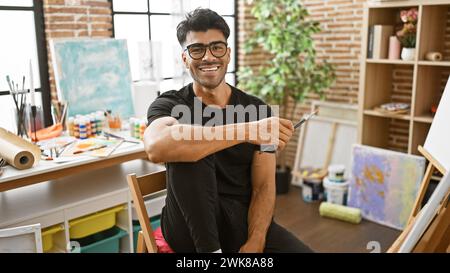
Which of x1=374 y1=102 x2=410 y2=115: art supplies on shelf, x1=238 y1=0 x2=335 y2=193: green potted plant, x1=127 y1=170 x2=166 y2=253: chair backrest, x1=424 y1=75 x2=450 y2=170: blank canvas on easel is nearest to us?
x1=127 y1=170 x2=166 y2=253: chair backrest

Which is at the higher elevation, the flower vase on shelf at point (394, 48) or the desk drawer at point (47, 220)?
the flower vase on shelf at point (394, 48)

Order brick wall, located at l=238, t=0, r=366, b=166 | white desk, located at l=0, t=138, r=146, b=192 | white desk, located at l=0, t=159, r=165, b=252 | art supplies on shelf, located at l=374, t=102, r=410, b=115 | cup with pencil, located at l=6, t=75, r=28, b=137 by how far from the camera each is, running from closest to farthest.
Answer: white desk, located at l=0, t=138, r=146, b=192, white desk, located at l=0, t=159, r=165, b=252, cup with pencil, located at l=6, t=75, r=28, b=137, art supplies on shelf, located at l=374, t=102, r=410, b=115, brick wall, located at l=238, t=0, r=366, b=166

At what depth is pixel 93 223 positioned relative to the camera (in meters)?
2.49

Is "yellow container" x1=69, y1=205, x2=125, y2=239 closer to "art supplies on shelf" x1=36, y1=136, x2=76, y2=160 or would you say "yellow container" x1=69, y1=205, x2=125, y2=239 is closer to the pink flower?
"art supplies on shelf" x1=36, y1=136, x2=76, y2=160

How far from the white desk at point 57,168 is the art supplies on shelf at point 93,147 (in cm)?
4

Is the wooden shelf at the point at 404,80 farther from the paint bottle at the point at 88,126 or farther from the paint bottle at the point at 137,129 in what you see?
the paint bottle at the point at 88,126

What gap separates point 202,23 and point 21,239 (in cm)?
112

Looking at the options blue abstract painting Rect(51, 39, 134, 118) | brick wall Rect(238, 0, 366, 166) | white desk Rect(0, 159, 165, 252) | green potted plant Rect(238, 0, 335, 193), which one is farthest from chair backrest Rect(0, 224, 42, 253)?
brick wall Rect(238, 0, 366, 166)

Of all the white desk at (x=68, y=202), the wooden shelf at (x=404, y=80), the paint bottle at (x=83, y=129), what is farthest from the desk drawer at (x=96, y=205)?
the wooden shelf at (x=404, y=80)

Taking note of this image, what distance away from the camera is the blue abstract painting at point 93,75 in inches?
112

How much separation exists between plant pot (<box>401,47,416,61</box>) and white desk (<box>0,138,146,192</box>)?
1927mm

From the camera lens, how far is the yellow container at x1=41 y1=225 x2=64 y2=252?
89.4 inches

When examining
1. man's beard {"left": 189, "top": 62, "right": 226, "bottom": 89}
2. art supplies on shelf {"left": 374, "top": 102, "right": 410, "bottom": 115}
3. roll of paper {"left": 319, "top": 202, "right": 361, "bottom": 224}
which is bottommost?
roll of paper {"left": 319, "top": 202, "right": 361, "bottom": 224}
